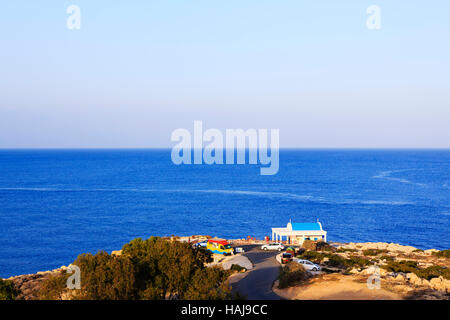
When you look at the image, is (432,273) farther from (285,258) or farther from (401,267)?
(285,258)

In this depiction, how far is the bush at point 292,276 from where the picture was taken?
1050 inches

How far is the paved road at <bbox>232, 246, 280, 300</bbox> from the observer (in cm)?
2494

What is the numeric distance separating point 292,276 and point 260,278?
9.37 feet

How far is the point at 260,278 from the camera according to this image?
29234mm

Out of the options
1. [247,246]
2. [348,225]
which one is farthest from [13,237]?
[348,225]

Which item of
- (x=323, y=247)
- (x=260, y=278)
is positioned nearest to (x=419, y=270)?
(x=260, y=278)

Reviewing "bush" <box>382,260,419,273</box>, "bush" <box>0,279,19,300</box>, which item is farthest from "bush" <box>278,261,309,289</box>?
"bush" <box>0,279,19,300</box>

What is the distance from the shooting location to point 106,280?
61.3ft

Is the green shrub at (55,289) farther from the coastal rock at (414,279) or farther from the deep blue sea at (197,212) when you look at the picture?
the deep blue sea at (197,212)

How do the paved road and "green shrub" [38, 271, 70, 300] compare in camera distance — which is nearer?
"green shrub" [38, 271, 70, 300]

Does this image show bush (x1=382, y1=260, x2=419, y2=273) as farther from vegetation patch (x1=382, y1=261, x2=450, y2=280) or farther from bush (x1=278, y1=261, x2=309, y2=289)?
bush (x1=278, y1=261, x2=309, y2=289)

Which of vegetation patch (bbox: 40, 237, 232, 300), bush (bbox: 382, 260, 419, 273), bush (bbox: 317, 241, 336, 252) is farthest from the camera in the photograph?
bush (bbox: 317, 241, 336, 252)

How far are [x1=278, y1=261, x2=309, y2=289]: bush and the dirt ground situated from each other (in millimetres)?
602

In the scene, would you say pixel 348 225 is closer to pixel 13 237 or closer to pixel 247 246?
pixel 247 246
